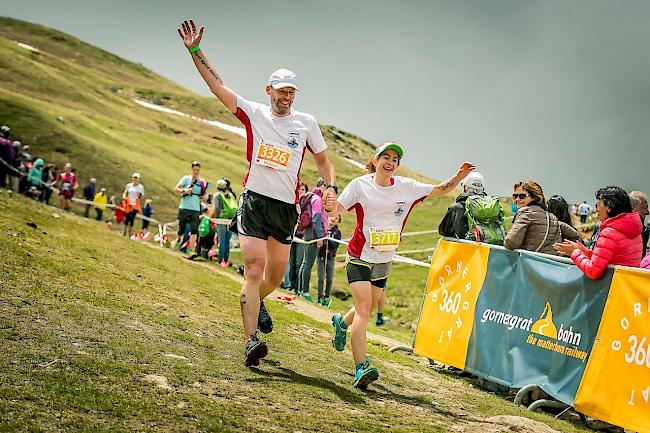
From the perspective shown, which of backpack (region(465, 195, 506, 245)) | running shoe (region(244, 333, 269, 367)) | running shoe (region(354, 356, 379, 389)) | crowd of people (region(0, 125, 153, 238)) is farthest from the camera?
crowd of people (region(0, 125, 153, 238))

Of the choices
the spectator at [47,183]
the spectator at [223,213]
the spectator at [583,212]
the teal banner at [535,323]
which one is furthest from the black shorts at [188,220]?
the spectator at [583,212]

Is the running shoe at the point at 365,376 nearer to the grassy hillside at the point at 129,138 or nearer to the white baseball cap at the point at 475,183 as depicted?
the white baseball cap at the point at 475,183

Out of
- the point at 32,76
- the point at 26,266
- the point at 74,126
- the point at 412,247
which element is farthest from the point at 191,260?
the point at 32,76

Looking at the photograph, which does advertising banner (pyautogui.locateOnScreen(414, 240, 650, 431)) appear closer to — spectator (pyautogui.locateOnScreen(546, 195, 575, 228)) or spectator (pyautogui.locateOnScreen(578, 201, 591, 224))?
spectator (pyautogui.locateOnScreen(546, 195, 575, 228))

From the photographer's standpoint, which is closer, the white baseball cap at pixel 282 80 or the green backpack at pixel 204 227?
the white baseball cap at pixel 282 80

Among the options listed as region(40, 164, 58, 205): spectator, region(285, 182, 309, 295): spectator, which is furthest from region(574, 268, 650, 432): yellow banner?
region(40, 164, 58, 205): spectator

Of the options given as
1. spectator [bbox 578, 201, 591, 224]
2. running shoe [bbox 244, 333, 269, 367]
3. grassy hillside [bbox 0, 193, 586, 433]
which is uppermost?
spectator [bbox 578, 201, 591, 224]

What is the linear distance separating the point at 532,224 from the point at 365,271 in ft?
9.77

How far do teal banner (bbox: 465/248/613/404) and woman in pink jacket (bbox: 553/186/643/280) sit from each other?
0.16 meters

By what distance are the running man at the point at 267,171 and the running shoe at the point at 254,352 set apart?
0.31 metres

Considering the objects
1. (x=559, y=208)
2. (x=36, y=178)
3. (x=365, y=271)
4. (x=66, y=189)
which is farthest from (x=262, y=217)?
(x=66, y=189)

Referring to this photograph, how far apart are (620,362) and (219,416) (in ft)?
14.9

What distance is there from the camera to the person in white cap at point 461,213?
1155 centimetres

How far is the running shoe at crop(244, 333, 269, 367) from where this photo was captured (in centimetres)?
708
